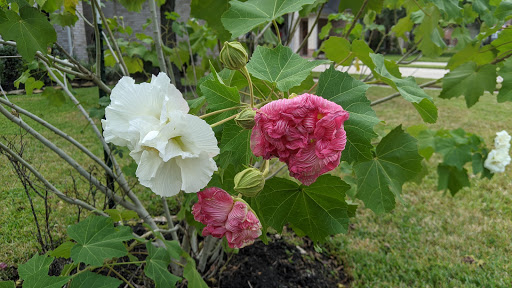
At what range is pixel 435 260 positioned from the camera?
7.74 feet

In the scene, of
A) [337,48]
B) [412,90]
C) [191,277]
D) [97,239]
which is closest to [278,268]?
[191,277]

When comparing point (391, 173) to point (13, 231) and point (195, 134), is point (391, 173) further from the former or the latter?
point (13, 231)

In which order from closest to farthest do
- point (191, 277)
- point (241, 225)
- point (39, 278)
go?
1. point (241, 225)
2. point (39, 278)
3. point (191, 277)

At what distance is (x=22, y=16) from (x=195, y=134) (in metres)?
0.87

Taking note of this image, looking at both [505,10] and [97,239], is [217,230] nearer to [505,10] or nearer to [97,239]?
[97,239]

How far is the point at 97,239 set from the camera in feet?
3.74

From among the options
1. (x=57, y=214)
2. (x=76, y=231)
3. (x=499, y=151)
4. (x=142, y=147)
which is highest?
(x=142, y=147)

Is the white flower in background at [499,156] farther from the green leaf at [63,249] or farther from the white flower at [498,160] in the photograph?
the green leaf at [63,249]

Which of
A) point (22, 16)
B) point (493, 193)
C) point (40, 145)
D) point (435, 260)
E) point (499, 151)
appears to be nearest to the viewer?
point (22, 16)

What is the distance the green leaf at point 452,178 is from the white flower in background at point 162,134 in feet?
7.77

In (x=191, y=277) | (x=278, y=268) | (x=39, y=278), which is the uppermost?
(x=39, y=278)

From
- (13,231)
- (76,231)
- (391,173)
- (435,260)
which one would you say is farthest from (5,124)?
(435,260)

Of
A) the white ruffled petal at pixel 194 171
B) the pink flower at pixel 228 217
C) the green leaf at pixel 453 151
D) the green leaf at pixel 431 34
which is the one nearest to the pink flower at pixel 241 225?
the pink flower at pixel 228 217

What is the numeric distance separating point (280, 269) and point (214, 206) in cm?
153
